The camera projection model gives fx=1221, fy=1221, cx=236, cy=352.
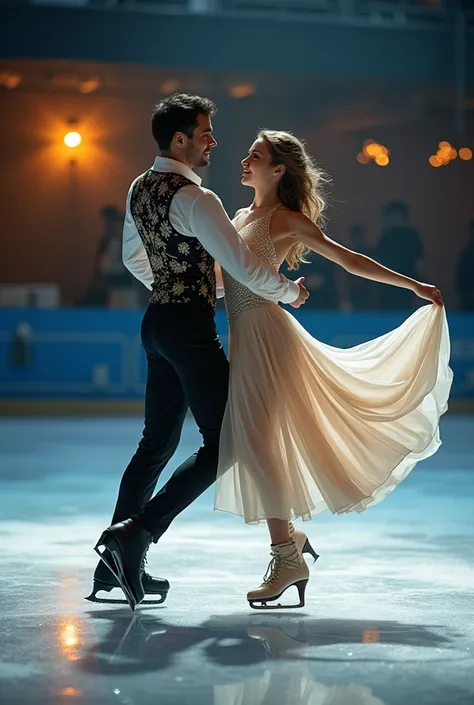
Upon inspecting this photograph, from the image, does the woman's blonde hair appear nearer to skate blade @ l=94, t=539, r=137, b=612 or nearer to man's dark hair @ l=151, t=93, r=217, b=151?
man's dark hair @ l=151, t=93, r=217, b=151

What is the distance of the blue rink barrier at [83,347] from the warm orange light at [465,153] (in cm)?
395

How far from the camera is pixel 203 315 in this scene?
343 cm

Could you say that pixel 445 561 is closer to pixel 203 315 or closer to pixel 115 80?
pixel 203 315

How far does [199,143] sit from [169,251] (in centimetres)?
33

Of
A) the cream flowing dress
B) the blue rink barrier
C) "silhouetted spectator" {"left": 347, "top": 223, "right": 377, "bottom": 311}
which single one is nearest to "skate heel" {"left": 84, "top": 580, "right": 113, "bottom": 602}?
the cream flowing dress

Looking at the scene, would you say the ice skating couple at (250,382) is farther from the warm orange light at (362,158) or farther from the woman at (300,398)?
the warm orange light at (362,158)

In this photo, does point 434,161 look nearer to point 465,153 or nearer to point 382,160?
point 465,153

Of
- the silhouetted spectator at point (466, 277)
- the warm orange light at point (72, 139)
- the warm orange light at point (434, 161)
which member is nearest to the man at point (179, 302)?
the silhouetted spectator at point (466, 277)

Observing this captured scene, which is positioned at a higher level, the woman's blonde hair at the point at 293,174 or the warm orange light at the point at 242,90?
the warm orange light at the point at 242,90

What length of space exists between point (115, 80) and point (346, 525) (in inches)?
385

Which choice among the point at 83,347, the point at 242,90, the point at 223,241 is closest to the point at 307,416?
the point at 223,241

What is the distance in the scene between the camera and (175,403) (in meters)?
3.56

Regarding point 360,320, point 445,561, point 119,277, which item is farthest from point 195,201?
point 119,277

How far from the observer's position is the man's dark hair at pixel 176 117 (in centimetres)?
347
